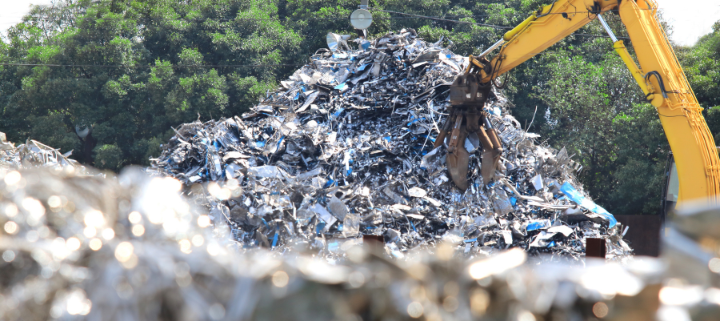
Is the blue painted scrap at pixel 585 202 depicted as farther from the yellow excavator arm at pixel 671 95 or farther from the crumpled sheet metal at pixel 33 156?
the crumpled sheet metal at pixel 33 156

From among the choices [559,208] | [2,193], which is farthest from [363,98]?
[2,193]

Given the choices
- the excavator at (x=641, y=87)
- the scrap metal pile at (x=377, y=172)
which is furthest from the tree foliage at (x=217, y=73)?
the excavator at (x=641, y=87)

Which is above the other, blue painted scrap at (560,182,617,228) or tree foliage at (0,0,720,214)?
blue painted scrap at (560,182,617,228)

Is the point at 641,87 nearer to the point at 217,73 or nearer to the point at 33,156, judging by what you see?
the point at 33,156

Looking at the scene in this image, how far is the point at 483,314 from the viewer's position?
114cm

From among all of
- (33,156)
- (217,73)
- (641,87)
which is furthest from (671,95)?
(217,73)

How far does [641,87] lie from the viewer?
6145mm

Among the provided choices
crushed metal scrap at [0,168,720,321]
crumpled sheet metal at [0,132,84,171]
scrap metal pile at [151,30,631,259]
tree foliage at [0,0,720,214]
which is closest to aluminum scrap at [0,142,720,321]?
crushed metal scrap at [0,168,720,321]

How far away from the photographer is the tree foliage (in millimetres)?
14977

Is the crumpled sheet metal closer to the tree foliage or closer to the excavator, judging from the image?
the tree foliage

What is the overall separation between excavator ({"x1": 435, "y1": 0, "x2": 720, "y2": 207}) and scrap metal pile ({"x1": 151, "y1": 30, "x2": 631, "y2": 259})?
35 centimetres

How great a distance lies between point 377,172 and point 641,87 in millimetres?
4334

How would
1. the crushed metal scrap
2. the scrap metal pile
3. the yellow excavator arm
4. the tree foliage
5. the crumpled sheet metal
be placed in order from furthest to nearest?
1. the tree foliage
2. the crumpled sheet metal
3. the scrap metal pile
4. the yellow excavator arm
5. the crushed metal scrap

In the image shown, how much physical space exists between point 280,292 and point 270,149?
8.26 metres
